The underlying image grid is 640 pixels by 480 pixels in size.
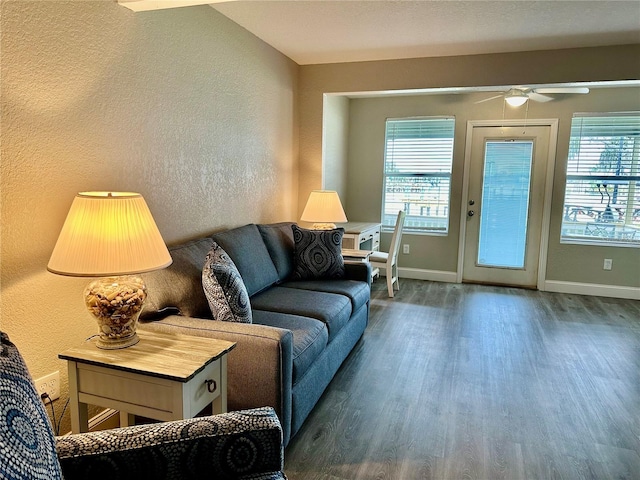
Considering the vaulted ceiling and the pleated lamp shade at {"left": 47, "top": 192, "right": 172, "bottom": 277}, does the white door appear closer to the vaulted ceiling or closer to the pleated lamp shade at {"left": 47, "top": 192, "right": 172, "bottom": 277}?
the vaulted ceiling

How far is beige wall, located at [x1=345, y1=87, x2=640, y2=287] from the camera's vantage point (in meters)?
4.90

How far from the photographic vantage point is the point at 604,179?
4930 millimetres

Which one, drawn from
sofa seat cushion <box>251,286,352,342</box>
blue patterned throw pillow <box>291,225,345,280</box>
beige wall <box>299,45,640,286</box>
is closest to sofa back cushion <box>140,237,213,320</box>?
sofa seat cushion <box>251,286,352,342</box>

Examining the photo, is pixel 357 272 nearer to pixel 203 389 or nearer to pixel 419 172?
pixel 203 389

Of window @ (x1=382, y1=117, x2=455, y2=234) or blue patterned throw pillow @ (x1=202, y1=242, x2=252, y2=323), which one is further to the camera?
window @ (x1=382, y1=117, x2=455, y2=234)

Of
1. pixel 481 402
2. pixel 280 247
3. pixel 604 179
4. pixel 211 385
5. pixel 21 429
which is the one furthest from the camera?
pixel 604 179

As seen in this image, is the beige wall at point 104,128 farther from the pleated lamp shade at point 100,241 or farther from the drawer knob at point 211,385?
the drawer knob at point 211,385

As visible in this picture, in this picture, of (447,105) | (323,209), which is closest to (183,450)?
(323,209)

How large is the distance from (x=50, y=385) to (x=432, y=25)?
10.4ft

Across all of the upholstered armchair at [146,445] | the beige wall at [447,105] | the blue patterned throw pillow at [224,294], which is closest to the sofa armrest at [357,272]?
the beige wall at [447,105]

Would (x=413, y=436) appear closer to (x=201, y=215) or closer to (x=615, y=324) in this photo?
(x=201, y=215)

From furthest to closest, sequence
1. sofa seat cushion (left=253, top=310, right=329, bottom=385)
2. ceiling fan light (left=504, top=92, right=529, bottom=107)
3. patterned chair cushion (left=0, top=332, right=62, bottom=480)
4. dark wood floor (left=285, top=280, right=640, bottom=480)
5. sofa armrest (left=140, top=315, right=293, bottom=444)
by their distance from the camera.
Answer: ceiling fan light (left=504, top=92, right=529, bottom=107), sofa seat cushion (left=253, top=310, right=329, bottom=385), dark wood floor (left=285, top=280, right=640, bottom=480), sofa armrest (left=140, top=315, right=293, bottom=444), patterned chair cushion (left=0, top=332, right=62, bottom=480)

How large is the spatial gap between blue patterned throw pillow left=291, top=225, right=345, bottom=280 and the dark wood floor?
64 cm

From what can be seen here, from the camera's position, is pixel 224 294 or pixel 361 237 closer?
pixel 224 294
